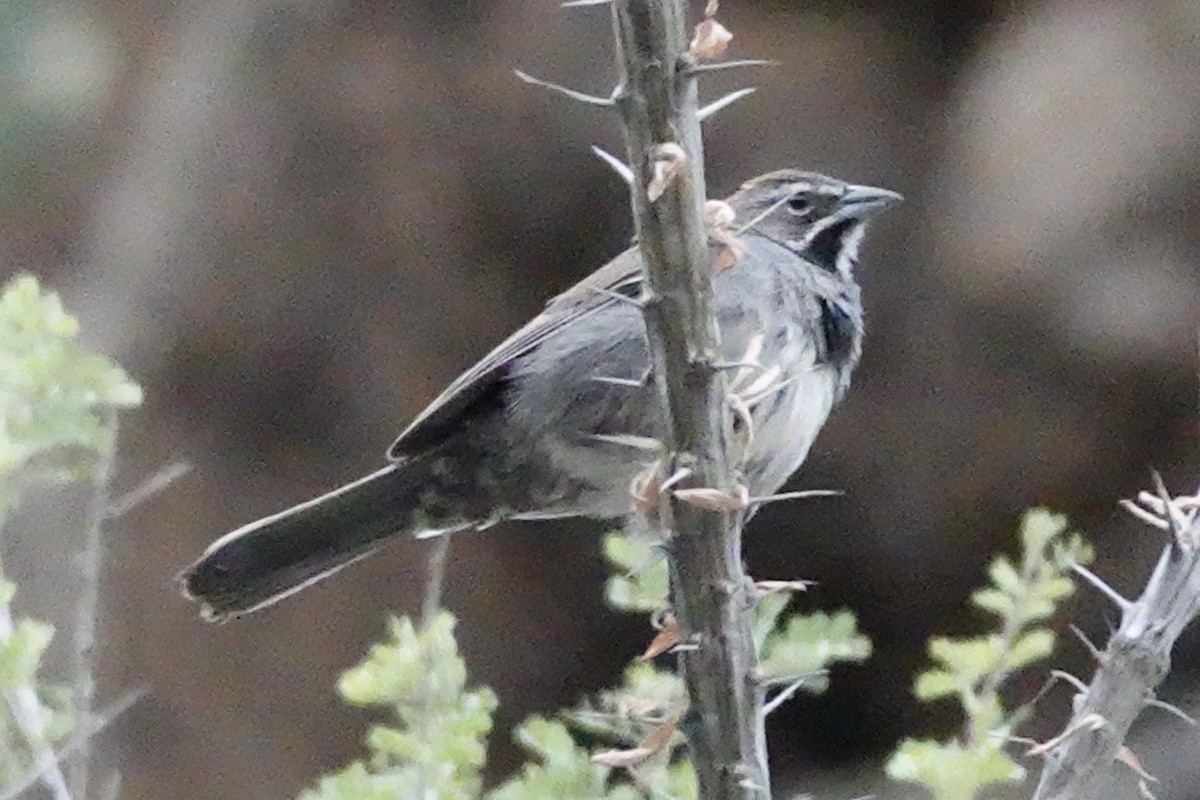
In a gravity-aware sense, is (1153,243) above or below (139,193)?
below

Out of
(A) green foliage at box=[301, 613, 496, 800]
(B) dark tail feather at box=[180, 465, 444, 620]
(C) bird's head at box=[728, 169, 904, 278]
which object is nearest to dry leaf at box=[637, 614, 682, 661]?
(A) green foliage at box=[301, 613, 496, 800]

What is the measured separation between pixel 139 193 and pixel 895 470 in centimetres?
245

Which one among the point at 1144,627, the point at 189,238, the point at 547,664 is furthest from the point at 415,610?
Result: the point at 1144,627

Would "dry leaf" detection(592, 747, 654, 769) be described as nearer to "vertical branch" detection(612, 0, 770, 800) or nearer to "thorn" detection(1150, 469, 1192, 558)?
"vertical branch" detection(612, 0, 770, 800)

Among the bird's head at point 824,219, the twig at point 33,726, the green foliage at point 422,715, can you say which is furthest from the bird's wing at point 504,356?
the twig at point 33,726

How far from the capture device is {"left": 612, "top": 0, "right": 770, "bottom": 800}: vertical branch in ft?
4.00

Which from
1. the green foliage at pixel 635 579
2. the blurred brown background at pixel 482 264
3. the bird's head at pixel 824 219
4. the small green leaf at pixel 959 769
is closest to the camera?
the small green leaf at pixel 959 769

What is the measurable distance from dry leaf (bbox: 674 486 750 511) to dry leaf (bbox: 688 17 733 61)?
1.27 ft

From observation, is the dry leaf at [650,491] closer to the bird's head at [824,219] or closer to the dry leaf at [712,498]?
the dry leaf at [712,498]

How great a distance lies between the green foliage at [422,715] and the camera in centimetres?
197

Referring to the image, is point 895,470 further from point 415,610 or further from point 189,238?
point 189,238

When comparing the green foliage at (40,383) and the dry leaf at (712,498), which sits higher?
the green foliage at (40,383)

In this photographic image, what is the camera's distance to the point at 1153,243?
464 cm

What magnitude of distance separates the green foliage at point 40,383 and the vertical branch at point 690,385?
1.07 meters
